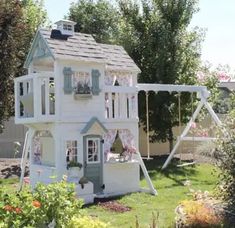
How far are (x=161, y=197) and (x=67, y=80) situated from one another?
4047mm

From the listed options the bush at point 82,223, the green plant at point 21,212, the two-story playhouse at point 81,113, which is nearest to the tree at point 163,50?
the two-story playhouse at point 81,113

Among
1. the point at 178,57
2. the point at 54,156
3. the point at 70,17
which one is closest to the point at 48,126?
the point at 54,156

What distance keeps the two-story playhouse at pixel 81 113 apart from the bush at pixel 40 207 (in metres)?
6.19

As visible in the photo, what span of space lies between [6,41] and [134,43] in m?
5.54

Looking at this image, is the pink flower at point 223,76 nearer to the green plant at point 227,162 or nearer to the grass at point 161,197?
the grass at point 161,197

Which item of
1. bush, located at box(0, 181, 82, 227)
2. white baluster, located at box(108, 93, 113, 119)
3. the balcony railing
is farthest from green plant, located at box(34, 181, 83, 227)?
white baluster, located at box(108, 93, 113, 119)

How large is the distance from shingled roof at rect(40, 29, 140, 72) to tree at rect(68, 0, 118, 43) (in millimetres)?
15402

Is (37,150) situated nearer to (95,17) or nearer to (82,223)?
(82,223)

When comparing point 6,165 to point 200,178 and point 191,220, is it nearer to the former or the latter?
point 200,178

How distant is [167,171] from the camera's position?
1708 centimetres

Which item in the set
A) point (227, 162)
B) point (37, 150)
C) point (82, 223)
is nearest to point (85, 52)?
point (37, 150)

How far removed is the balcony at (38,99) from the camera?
12477mm

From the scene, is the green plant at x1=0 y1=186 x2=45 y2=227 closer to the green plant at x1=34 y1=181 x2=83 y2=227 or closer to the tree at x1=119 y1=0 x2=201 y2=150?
the green plant at x1=34 y1=181 x2=83 y2=227

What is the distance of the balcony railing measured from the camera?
539 inches
